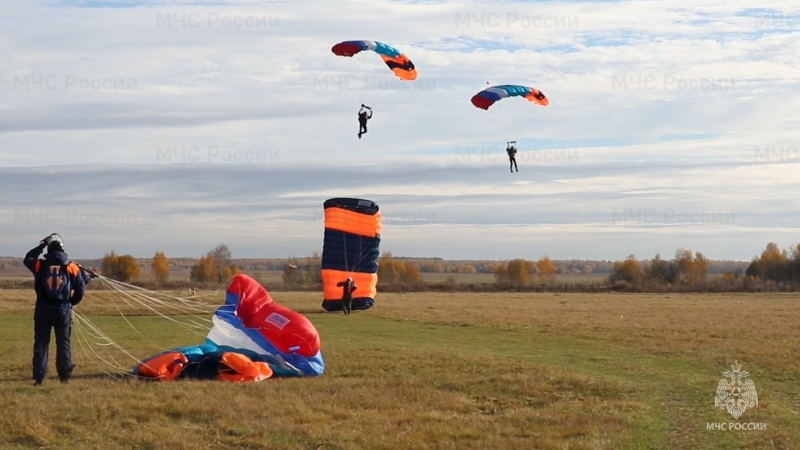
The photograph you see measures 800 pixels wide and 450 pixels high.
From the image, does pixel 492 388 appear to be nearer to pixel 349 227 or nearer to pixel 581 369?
pixel 581 369

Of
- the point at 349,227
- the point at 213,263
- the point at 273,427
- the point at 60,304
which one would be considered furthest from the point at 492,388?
the point at 213,263

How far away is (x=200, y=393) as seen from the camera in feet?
42.5

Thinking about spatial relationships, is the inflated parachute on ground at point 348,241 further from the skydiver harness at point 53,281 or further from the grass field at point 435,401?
the skydiver harness at point 53,281

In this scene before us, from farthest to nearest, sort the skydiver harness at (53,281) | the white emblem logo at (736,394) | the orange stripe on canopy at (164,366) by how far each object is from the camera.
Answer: the orange stripe on canopy at (164,366) < the skydiver harness at (53,281) < the white emblem logo at (736,394)

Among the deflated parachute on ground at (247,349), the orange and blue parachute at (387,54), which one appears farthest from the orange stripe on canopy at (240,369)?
the orange and blue parachute at (387,54)

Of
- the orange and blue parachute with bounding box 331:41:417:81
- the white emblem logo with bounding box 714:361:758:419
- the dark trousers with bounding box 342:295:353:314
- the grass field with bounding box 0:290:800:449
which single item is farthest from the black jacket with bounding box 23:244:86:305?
the dark trousers with bounding box 342:295:353:314

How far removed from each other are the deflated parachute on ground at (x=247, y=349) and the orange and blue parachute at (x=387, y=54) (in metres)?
9.93

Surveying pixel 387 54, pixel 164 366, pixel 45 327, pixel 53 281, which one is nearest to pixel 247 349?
pixel 164 366

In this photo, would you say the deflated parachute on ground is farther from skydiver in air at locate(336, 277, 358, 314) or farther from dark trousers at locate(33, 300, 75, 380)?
skydiver in air at locate(336, 277, 358, 314)

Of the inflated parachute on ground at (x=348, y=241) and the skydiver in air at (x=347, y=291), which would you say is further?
the skydiver in air at (x=347, y=291)

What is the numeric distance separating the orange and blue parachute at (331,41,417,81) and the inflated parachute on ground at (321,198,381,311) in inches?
337

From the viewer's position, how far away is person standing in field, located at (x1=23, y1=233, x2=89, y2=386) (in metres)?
13.3

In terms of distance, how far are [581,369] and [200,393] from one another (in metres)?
7.16

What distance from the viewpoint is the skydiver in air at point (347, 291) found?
33156 mm
